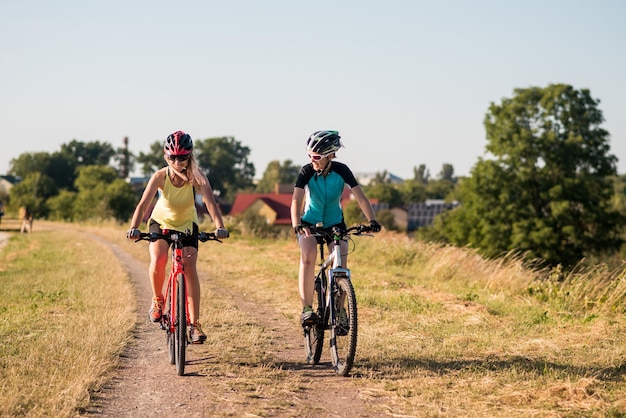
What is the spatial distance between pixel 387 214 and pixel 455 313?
8103 cm

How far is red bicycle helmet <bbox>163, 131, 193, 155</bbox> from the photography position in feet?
21.8

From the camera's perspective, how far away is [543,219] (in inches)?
1706

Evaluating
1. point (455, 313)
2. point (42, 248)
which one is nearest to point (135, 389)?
point (455, 313)

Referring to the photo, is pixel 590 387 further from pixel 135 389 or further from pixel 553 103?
pixel 553 103

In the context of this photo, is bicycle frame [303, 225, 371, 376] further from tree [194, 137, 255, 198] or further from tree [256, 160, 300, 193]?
tree [256, 160, 300, 193]

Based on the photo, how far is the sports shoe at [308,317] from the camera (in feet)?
22.4

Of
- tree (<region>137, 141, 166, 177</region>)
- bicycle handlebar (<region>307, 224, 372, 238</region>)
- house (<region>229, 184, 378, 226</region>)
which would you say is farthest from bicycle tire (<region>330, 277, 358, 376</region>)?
tree (<region>137, 141, 166, 177</region>)

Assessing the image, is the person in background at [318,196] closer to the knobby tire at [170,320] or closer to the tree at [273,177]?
the knobby tire at [170,320]

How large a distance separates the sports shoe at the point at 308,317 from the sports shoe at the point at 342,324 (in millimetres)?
280

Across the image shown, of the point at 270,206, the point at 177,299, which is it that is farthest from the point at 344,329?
the point at 270,206

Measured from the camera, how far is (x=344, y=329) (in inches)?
259

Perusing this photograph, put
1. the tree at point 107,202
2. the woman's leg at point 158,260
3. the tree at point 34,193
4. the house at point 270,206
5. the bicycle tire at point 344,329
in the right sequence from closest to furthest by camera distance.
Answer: the bicycle tire at point 344,329
the woman's leg at point 158,260
the tree at point 107,202
the house at point 270,206
the tree at point 34,193

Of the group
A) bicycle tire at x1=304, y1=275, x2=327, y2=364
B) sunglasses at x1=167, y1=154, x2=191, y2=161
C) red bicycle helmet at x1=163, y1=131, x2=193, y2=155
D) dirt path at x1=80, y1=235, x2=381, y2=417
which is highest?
red bicycle helmet at x1=163, y1=131, x2=193, y2=155

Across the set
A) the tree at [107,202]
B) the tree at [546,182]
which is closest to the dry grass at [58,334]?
the tree at [546,182]
